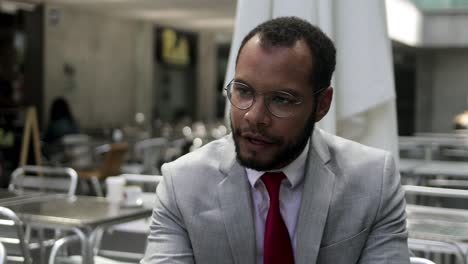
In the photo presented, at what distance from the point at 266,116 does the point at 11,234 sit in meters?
2.02

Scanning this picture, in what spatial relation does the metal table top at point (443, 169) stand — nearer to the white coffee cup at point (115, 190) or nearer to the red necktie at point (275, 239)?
the white coffee cup at point (115, 190)

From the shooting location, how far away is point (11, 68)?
13.1 metres

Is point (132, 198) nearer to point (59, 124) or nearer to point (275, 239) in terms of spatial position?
point (275, 239)

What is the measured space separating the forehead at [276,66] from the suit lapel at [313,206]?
216 millimetres

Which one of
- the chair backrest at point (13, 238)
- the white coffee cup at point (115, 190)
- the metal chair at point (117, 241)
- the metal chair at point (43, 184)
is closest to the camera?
the chair backrest at point (13, 238)

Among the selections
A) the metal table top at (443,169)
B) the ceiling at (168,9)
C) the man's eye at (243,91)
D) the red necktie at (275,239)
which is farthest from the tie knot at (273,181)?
the ceiling at (168,9)

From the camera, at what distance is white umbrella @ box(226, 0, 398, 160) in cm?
288

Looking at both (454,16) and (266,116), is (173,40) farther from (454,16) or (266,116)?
(266,116)

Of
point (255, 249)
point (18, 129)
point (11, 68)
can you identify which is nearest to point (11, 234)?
point (255, 249)

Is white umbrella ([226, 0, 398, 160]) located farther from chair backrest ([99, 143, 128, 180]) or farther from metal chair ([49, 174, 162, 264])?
chair backrest ([99, 143, 128, 180])

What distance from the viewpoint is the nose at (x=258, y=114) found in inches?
57.8

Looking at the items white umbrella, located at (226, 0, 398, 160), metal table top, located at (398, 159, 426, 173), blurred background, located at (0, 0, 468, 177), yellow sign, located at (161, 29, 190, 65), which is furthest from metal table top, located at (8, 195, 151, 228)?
yellow sign, located at (161, 29, 190, 65)

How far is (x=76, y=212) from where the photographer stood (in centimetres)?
359

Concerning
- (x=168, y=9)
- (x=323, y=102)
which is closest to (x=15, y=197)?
(x=323, y=102)
